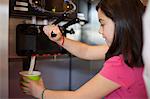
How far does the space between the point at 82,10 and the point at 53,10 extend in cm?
27

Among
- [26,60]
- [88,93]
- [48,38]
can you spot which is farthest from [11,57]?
[88,93]

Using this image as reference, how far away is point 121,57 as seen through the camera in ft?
2.72

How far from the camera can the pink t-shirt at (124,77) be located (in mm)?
798

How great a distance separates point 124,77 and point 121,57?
0.24ft

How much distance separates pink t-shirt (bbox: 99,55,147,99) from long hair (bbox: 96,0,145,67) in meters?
0.02

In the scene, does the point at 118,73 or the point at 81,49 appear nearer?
the point at 118,73

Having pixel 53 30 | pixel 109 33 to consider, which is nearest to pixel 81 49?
pixel 53 30

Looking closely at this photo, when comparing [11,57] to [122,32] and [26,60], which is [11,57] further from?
[122,32]

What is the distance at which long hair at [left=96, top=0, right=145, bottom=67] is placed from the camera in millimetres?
796

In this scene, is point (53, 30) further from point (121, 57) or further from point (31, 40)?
point (121, 57)

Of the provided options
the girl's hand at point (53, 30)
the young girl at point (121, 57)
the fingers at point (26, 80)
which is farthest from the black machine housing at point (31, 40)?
the young girl at point (121, 57)

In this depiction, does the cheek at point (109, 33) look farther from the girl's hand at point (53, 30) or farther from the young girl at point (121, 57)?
the girl's hand at point (53, 30)

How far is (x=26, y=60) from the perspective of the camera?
1.08m

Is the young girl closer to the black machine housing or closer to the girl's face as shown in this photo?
the girl's face
